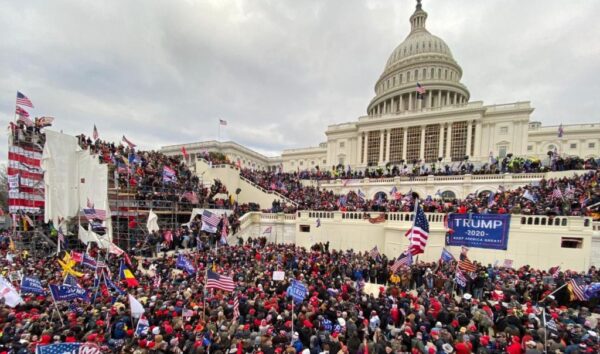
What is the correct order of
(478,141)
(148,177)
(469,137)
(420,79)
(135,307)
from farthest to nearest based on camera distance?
(420,79) < (469,137) < (478,141) < (148,177) < (135,307)

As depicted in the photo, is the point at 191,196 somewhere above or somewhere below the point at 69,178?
below

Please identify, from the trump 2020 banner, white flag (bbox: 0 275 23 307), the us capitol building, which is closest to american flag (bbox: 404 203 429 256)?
the trump 2020 banner

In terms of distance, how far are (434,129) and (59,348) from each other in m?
46.8

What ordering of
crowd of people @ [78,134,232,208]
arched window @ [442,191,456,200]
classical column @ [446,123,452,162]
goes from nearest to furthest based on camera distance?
crowd of people @ [78,134,232,208] < arched window @ [442,191,456,200] < classical column @ [446,123,452,162]

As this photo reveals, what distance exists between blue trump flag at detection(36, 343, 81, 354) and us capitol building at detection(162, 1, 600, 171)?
3662 cm

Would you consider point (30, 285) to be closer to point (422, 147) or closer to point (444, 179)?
point (444, 179)

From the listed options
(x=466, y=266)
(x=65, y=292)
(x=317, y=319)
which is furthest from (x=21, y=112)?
(x=466, y=266)

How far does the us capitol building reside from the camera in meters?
38.6

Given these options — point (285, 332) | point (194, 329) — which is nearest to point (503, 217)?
point (285, 332)

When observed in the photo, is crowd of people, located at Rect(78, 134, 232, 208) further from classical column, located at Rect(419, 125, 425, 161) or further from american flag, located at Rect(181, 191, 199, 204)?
classical column, located at Rect(419, 125, 425, 161)

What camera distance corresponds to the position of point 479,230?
1427 centimetres

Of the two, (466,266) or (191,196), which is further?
(191,196)

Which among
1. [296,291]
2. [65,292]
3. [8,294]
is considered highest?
[296,291]

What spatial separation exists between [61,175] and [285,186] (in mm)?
21872
